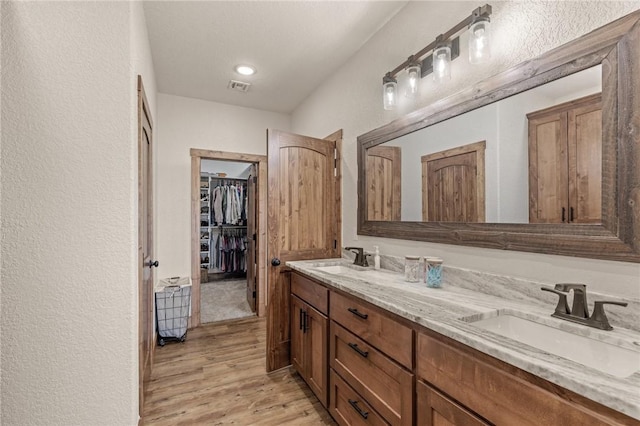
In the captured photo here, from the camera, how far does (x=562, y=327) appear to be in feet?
3.43

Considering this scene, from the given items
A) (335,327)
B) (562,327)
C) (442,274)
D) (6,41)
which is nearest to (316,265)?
(335,327)

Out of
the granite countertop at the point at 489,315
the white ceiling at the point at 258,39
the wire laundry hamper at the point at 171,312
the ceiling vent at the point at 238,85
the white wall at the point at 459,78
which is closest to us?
A: the granite countertop at the point at 489,315

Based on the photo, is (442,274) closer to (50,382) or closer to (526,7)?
(526,7)

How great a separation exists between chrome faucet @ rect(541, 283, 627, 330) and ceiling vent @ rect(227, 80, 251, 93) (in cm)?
310

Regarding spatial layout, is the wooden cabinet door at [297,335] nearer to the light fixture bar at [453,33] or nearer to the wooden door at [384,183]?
the wooden door at [384,183]

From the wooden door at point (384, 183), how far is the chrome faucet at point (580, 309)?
3.53 ft

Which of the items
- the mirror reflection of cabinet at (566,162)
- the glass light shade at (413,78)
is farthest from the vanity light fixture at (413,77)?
the mirror reflection of cabinet at (566,162)

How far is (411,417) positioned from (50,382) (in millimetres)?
1569

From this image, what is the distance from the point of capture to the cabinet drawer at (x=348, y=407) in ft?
4.70

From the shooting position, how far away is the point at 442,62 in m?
1.65

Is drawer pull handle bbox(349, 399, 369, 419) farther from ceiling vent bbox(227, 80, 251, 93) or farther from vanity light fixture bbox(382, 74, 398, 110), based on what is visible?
ceiling vent bbox(227, 80, 251, 93)

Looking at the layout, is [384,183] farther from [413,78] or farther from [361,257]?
[413,78]

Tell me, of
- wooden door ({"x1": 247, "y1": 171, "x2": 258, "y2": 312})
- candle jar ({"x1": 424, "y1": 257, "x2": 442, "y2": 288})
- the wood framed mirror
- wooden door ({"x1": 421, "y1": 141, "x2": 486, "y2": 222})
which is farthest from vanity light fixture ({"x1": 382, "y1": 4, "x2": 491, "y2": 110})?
wooden door ({"x1": 247, "y1": 171, "x2": 258, "y2": 312})

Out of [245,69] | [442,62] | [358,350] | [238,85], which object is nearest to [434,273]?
[358,350]
